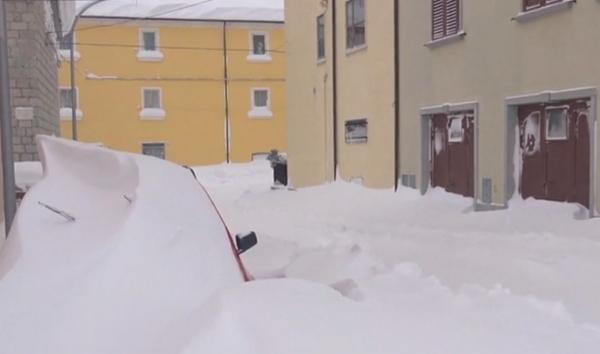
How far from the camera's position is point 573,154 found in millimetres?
9938

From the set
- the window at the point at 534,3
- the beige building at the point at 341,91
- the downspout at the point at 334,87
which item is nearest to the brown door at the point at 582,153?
the window at the point at 534,3

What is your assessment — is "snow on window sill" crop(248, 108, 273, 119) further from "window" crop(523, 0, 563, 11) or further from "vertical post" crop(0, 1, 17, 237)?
"vertical post" crop(0, 1, 17, 237)

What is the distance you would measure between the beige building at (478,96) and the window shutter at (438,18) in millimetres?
19

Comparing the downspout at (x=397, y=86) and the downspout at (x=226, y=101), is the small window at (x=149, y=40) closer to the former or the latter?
the downspout at (x=226, y=101)

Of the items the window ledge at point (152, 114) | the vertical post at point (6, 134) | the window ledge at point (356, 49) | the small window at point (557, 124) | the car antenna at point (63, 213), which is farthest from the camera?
the window ledge at point (152, 114)

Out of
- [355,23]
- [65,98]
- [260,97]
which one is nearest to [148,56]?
[65,98]

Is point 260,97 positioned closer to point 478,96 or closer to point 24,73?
point 24,73

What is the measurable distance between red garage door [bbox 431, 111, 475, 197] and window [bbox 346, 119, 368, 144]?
289 cm

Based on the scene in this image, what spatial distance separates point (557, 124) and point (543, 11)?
1666 mm

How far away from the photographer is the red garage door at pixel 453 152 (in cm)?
1245

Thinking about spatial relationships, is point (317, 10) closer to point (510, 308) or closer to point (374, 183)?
point (374, 183)

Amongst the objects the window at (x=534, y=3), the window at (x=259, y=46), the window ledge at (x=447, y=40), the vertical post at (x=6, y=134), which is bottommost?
the vertical post at (x=6, y=134)

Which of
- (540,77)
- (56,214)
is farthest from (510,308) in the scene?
(540,77)

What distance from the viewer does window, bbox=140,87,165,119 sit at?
113 feet
